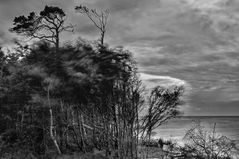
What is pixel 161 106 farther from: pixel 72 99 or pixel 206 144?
pixel 72 99

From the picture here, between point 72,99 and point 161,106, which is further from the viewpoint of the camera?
point 72,99

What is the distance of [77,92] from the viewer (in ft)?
67.5

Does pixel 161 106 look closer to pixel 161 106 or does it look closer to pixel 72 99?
pixel 161 106

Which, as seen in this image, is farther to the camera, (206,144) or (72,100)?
(72,100)

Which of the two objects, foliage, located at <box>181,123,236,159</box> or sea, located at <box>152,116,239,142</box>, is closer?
foliage, located at <box>181,123,236,159</box>

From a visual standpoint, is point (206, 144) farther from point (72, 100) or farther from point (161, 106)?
point (72, 100)

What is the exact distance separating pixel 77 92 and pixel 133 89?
5.87 m

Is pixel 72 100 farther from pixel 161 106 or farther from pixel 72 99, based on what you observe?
pixel 161 106

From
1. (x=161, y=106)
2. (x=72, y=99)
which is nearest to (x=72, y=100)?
(x=72, y=99)

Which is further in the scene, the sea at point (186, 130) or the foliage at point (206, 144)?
the sea at point (186, 130)

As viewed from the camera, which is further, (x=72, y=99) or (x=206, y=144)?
A: (x=72, y=99)

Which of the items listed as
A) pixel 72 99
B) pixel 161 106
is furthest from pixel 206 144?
pixel 72 99

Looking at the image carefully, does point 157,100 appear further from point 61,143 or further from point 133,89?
point 61,143

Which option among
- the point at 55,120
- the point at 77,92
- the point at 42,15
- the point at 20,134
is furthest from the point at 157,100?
the point at 42,15
